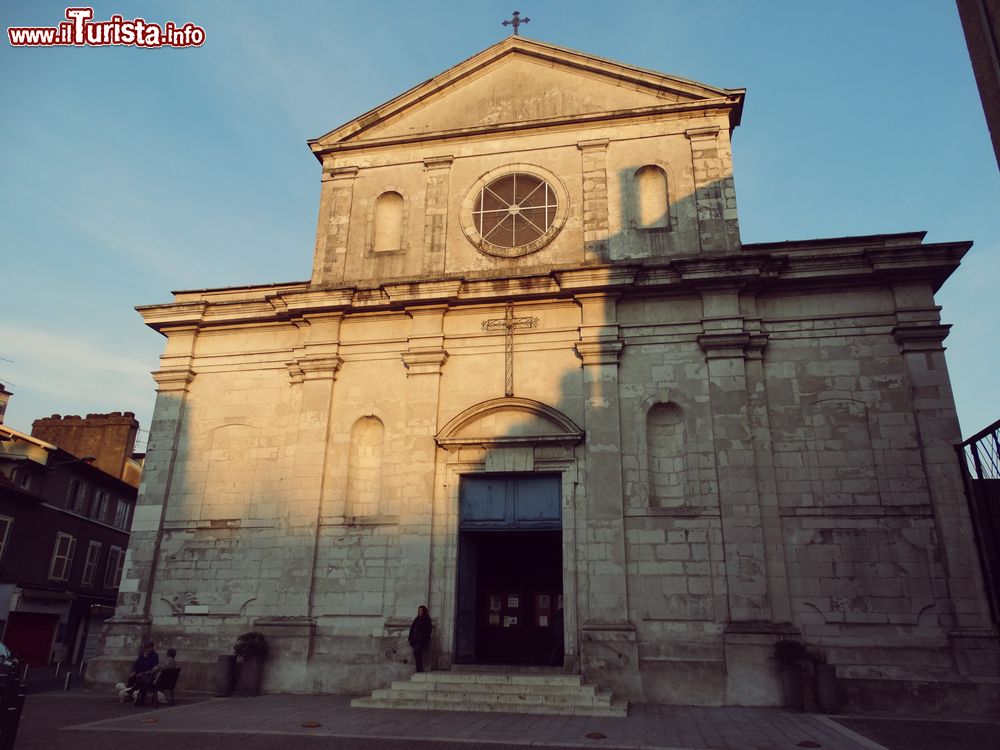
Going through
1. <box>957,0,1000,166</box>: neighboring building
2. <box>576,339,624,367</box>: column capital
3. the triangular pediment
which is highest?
the triangular pediment

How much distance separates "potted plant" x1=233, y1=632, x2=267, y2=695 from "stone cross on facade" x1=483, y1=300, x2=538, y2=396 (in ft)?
23.9

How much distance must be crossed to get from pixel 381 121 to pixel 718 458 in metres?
12.2

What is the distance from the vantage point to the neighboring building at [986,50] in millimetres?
9078

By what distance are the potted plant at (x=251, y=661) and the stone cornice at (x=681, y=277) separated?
7.47 meters

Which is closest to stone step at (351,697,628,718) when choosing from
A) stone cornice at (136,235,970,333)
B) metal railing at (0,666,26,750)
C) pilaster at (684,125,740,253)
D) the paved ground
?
the paved ground

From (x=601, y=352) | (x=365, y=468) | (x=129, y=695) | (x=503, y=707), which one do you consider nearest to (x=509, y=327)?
(x=601, y=352)

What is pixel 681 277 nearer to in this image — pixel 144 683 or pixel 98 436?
pixel 144 683

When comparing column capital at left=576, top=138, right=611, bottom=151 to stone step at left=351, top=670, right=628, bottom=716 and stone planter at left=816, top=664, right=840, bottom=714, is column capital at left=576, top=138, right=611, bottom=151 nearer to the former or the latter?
stone step at left=351, top=670, right=628, bottom=716

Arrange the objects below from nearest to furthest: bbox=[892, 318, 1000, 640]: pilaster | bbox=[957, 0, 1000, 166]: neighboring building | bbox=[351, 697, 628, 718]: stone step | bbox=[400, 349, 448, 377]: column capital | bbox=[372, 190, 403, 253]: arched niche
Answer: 1. bbox=[957, 0, 1000, 166]: neighboring building
2. bbox=[351, 697, 628, 718]: stone step
3. bbox=[892, 318, 1000, 640]: pilaster
4. bbox=[400, 349, 448, 377]: column capital
5. bbox=[372, 190, 403, 253]: arched niche

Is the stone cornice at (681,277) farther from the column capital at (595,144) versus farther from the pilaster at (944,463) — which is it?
the column capital at (595,144)

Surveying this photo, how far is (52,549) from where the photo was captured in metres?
27.1

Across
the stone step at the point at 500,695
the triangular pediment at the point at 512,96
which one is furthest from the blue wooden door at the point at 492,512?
the triangular pediment at the point at 512,96

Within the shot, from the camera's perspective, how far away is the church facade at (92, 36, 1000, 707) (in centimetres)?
1356

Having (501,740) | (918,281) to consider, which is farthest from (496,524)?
(918,281)
